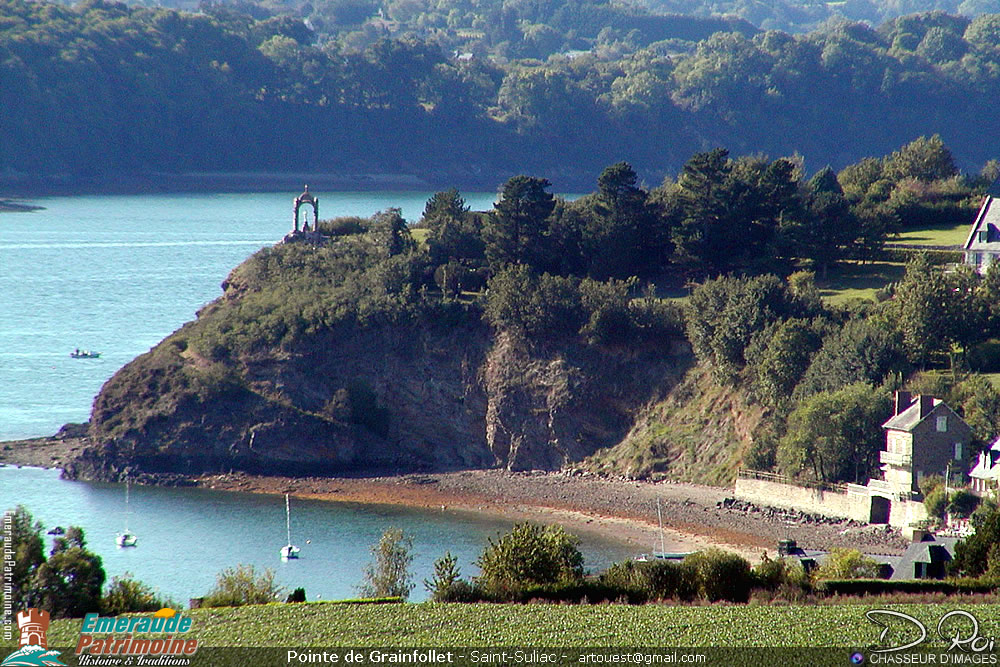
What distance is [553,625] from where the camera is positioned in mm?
26219

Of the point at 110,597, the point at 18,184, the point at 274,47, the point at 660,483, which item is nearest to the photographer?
the point at 110,597

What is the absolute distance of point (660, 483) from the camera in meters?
54.5

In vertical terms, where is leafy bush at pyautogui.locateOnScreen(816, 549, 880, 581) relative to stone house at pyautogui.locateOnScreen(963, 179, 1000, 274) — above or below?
below

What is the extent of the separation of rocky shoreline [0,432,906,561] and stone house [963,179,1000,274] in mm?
14169

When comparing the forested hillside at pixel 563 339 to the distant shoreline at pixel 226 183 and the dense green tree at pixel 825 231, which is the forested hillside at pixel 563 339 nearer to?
the dense green tree at pixel 825 231

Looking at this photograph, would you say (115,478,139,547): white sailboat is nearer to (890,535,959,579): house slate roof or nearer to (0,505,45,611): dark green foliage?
(0,505,45,611): dark green foliage

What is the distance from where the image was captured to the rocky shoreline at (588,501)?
46.6 metres

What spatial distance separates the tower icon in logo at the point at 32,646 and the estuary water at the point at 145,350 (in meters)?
15.5

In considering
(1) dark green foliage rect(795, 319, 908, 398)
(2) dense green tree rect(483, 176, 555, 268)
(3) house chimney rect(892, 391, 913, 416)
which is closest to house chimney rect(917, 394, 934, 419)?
(3) house chimney rect(892, 391, 913, 416)

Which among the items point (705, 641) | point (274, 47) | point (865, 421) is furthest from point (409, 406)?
point (274, 47)

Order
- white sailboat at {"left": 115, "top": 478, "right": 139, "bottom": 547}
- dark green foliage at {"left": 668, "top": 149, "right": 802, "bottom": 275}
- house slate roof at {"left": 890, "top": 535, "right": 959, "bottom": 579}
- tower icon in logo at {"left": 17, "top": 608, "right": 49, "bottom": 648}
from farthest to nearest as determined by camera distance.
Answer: dark green foliage at {"left": 668, "top": 149, "right": 802, "bottom": 275} < white sailboat at {"left": 115, "top": 478, "right": 139, "bottom": 547} < house slate roof at {"left": 890, "top": 535, "right": 959, "bottom": 579} < tower icon in logo at {"left": 17, "top": 608, "right": 49, "bottom": 648}

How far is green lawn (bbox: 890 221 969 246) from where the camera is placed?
64562mm

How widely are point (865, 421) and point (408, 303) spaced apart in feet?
68.4

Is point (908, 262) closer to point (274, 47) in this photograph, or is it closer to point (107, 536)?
point (107, 536)
